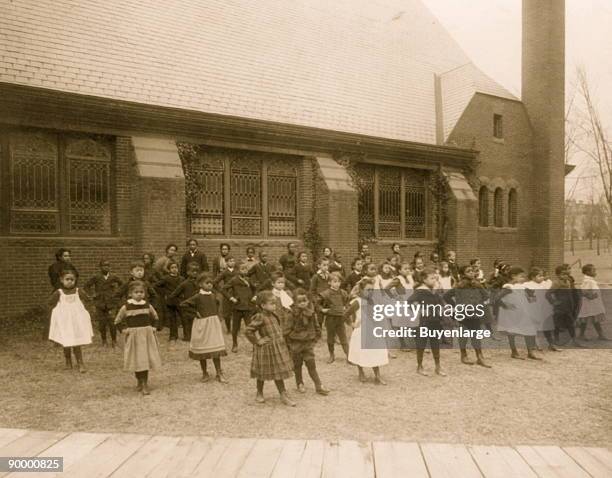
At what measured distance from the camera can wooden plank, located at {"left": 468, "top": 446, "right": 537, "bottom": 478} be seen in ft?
13.4

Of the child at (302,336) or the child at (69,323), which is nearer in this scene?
the child at (302,336)

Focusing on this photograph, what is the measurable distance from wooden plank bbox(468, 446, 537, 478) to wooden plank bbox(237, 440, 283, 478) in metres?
1.64

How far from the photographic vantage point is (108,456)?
444 centimetres

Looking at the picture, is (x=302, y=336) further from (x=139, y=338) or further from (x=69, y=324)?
(x=69, y=324)

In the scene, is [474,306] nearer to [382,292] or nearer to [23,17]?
[382,292]

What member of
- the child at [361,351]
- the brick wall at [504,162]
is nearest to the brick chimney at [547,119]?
the brick wall at [504,162]

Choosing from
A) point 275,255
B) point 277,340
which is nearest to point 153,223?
point 275,255

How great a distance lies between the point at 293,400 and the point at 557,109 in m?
19.4

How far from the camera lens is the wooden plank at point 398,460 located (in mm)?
4133

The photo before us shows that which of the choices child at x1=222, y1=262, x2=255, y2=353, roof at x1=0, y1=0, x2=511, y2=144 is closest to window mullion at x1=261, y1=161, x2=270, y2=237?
roof at x1=0, y1=0, x2=511, y2=144

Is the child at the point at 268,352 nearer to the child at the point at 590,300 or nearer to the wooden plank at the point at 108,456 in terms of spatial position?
the wooden plank at the point at 108,456

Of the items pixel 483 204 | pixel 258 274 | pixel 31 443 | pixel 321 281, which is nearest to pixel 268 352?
pixel 31 443

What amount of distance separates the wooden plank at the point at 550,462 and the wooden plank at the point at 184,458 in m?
2.66

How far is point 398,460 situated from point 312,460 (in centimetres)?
70
